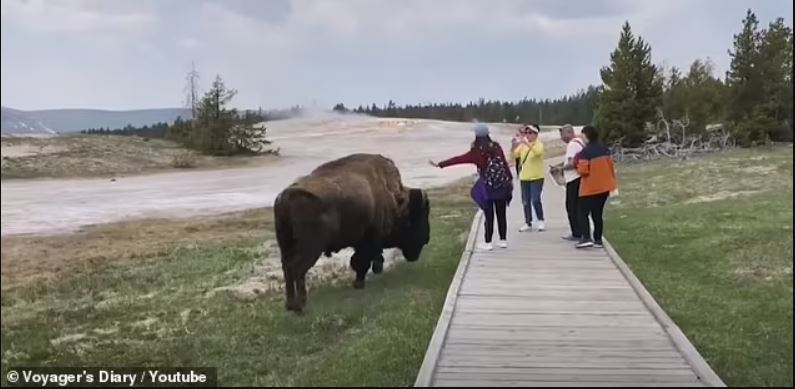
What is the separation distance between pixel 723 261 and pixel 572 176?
5.97 feet

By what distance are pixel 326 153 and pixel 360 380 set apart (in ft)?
7.13

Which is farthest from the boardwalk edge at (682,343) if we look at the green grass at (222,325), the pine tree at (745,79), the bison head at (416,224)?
the pine tree at (745,79)

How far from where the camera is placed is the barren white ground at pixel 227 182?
378 cm

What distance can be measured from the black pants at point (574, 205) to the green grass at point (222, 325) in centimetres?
164

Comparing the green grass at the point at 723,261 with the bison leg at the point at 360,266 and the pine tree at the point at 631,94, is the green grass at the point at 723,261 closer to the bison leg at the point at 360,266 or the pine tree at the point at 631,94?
the bison leg at the point at 360,266

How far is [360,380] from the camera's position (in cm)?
504

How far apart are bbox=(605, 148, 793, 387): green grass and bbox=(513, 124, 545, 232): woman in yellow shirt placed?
1110 mm

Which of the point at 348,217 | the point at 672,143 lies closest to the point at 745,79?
the point at 672,143

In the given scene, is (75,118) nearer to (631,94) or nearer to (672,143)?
(631,94)

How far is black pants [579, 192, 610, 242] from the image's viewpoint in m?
9.52

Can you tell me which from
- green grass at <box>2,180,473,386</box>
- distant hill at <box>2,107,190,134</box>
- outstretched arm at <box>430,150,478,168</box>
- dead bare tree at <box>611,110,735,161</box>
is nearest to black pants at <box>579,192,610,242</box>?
outstretched arm at <box>430,150,478,168</box>

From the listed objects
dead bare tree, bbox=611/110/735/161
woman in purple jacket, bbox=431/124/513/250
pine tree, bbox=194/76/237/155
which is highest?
pine tree, bbox=194/76/237/155

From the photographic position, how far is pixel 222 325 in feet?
22.1

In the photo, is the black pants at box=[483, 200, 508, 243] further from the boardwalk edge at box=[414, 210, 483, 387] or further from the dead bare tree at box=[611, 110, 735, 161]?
the dead bare tree at box=[611, 110, 735, 161]
